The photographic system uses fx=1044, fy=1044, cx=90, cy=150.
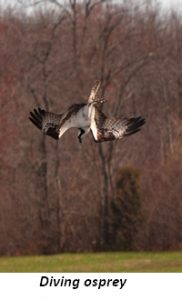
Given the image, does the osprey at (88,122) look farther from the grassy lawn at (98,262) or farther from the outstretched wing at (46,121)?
the grassy lawn at (98,262)

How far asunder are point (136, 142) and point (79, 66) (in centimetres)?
377

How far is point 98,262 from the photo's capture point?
784 inches

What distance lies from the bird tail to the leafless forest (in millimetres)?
16637

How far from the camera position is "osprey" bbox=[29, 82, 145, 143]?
404 cm

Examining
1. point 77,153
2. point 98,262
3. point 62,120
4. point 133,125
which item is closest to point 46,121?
point 62,120

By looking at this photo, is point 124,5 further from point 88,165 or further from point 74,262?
point 74,262

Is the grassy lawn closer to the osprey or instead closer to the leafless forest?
the leafless forest

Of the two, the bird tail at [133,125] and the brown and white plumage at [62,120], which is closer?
the brown and white plumage at [62,120]

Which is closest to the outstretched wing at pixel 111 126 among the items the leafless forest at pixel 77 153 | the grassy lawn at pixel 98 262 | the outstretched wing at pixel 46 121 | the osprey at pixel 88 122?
the osprey at pixel 88 122

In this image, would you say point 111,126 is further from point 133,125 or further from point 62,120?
point 62,120

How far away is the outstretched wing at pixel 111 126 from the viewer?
4.12m
